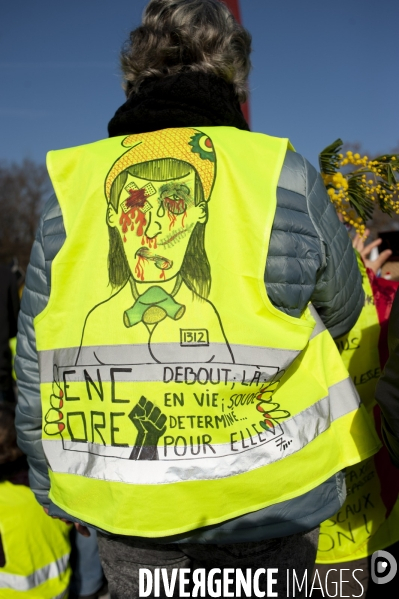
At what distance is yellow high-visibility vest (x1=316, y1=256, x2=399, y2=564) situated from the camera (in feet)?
6.70

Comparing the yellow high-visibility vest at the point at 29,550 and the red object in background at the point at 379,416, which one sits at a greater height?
the red object in background at the point at 379,416

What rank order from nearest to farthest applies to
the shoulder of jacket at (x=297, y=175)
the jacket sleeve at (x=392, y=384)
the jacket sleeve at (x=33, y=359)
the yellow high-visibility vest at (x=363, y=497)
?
the jacket sleeve at (x=392, y=384) < the shoulder of jacket at (x=297, y=175) < the jacket sleeve at (x=33, y=359) < the yellow high-visibility vest at (x=363, y=497)

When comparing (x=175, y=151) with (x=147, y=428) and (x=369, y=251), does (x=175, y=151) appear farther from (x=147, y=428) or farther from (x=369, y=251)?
(x=369, y=251)

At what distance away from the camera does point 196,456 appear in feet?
4.44

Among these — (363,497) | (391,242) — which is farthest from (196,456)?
(391,242)

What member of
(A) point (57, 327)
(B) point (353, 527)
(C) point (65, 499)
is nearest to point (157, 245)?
(A) point (57, 327)

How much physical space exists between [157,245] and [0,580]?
6.31 ft

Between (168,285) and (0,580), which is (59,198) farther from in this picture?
(0,580)

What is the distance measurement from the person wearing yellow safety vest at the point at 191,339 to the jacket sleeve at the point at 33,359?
11 millimetres

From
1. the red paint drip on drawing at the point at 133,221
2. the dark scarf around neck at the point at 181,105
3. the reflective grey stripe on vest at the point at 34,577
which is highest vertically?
the dark scarf around neck at the point at 181,105

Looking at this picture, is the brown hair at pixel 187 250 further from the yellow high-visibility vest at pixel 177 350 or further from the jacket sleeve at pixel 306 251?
the jacket sleeve at pixel 306 251

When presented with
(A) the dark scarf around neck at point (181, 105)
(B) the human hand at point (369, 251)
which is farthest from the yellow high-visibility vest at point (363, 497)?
(A) the dark scarf around neck at point (181, 105)

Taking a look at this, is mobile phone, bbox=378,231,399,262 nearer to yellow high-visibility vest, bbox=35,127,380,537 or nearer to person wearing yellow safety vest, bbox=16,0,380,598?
person wearing yellow safety vest, bbox=16,0,380,598

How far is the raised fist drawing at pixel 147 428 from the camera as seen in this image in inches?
53.2
